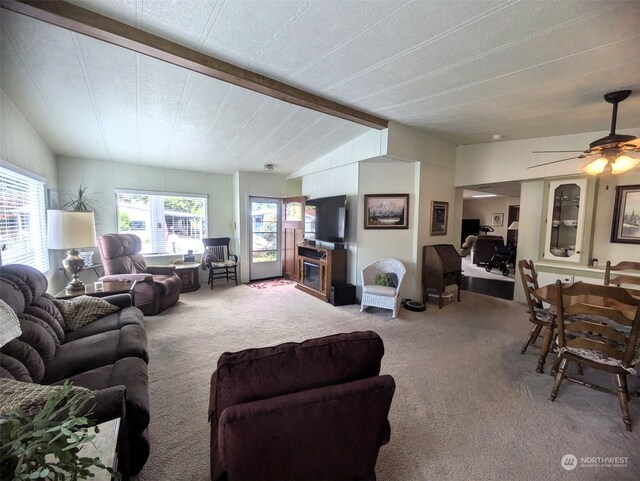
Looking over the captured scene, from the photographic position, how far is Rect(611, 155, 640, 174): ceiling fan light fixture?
2561mm

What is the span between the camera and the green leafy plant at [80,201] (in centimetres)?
444

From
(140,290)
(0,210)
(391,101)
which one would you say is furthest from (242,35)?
(140,290)

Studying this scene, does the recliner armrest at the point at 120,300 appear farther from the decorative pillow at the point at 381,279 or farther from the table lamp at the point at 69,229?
the decorative pillow at the point at 381,279

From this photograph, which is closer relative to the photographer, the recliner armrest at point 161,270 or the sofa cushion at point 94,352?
the sofa cushion at point 94,352

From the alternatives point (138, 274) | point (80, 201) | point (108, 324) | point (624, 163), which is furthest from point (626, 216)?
point (80, 201)

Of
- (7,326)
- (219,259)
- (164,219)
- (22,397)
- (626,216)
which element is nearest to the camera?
(22,397)

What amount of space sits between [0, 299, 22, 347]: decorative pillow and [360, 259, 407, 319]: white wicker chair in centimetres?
363

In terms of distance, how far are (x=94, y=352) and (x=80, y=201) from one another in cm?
371

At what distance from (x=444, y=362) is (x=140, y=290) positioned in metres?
3.98

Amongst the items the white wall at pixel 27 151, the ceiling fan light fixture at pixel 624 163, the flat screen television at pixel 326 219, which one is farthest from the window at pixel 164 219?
the ceiling fan light fixture at pixel 624 163

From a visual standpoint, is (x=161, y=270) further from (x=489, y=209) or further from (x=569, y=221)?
(x=489, y=209)

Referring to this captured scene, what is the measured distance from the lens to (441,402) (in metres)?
2.16

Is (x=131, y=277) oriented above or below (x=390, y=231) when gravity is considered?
below

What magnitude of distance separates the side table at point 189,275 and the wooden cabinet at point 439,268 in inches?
168
